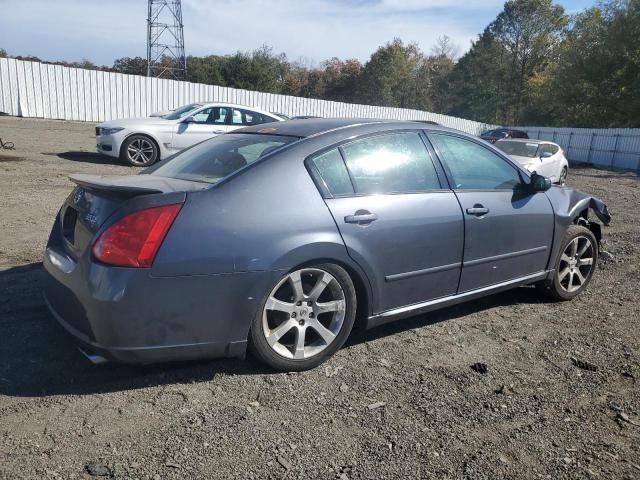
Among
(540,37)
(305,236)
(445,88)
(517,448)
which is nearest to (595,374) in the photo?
(517,448)

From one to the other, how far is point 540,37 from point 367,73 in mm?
19154

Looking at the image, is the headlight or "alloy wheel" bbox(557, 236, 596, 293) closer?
"alloy wheel" bbox(557, 236, 596, 293)

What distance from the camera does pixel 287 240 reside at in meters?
3.13

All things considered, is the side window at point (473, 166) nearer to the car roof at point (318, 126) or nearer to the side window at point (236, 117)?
the car roof at point (318, 126)

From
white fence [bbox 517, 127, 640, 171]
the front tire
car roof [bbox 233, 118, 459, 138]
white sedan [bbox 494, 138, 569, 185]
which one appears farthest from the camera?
white fence [bbox 517, 127, 640, 171]

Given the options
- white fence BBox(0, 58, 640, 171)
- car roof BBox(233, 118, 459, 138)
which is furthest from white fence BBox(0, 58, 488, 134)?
car roof BBox(233, 118, 459, 138)

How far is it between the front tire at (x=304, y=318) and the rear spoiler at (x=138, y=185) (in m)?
0.79

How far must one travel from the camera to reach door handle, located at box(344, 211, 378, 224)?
3400 millimetres

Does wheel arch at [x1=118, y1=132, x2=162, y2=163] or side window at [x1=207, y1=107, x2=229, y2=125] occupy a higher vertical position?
side window at [x1=207, y1=107, x2=229, y2=125]

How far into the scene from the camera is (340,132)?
3738 millimetres

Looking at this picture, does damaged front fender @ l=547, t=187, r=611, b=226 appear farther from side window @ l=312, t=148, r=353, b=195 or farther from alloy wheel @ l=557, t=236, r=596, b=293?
side window @ l=312, t=148, r=353, b=195

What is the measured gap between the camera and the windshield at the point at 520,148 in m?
13.8

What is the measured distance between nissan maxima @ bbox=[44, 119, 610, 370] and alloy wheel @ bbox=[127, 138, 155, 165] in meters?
9.10

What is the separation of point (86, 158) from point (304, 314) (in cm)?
1216
